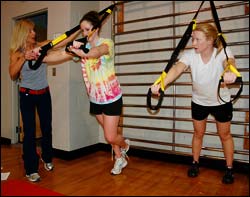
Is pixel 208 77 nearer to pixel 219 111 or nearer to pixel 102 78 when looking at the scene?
pixel 219 111

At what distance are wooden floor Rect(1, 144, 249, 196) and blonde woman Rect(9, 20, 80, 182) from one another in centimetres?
25

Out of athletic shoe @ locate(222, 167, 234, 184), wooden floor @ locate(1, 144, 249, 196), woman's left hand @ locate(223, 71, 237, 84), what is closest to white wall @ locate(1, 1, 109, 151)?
wooden floor @ locate(1, 144, 249, 196)

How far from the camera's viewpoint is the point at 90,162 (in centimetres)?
289

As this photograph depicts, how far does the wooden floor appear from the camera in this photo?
80.4 inches

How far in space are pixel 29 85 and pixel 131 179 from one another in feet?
4.13

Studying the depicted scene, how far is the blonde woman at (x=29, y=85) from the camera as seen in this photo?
2225 millimetres

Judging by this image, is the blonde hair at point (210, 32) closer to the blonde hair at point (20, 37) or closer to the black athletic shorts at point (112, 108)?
the black athletic shorts at point (112, 108)

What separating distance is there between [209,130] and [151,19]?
1362 mm

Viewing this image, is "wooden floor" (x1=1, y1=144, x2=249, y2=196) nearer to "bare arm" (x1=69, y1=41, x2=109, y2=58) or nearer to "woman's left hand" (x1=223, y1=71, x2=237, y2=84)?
"woman's left hand" (x1=223, y1=71, x2=237, y2=84)

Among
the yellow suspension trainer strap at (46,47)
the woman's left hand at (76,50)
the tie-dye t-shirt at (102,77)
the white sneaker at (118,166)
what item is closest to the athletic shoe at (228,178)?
the white sneaker at (118,166)

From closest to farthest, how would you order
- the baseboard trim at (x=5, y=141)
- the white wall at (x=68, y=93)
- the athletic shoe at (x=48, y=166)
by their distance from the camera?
the athletic shoe at (x=48, y=166) → the white wall at (x=68, y=93) → the baseboard trim at (x=5, y=141)

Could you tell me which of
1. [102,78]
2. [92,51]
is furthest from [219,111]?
[92,51]

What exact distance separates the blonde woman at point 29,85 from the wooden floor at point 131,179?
25 centimetres

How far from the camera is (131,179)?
91.2 inches
